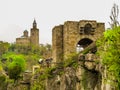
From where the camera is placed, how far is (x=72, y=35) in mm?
47656

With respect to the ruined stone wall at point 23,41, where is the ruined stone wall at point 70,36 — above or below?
below

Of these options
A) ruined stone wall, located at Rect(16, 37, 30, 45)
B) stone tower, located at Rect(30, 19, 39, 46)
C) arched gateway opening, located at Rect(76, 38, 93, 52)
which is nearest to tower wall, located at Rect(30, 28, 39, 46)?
stone tower, located at Rect(30, 19, 39, 46)

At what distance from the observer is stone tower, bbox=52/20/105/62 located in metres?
47.6

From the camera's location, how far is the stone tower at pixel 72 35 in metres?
47.6

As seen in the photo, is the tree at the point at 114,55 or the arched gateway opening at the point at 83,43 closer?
the tree at the point at 114,55

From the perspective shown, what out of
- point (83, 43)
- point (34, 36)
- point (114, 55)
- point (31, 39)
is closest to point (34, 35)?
point (34, 36)

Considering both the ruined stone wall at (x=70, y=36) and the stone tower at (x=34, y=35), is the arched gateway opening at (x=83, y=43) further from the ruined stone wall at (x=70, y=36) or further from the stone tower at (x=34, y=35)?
the stone tower at (x=34, y=35)

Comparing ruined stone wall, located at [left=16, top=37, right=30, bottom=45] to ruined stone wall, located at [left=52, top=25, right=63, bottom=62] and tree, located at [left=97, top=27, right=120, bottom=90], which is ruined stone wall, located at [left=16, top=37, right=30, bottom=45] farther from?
tree, located at [left=97, top=27, right=120, bottom=90]

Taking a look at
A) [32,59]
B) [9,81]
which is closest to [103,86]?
[9,81]

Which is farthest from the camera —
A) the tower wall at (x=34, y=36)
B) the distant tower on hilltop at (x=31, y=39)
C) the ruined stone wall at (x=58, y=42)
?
the tower wall at (x=34, y=36)

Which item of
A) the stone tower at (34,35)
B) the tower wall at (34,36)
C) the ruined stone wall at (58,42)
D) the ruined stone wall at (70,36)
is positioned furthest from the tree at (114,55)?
the stone tower at (34,35)

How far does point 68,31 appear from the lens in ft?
156

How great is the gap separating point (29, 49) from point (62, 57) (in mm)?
117889

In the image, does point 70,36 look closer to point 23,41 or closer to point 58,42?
point 58,42
